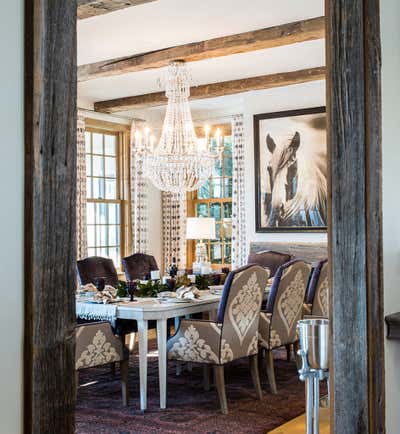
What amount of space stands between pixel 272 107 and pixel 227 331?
4.35 meters

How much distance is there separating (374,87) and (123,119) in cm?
678

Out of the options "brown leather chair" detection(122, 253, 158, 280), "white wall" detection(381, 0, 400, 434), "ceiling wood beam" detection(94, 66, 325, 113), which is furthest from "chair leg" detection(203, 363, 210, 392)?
"ceiling wood beam" detection(94, 66, 325, 113)

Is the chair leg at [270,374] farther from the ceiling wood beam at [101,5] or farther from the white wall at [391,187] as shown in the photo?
the ceiling wood beam at [101,5]

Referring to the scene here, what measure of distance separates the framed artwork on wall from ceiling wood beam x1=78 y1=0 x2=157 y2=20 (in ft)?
12.6

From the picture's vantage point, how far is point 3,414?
1.43 meters

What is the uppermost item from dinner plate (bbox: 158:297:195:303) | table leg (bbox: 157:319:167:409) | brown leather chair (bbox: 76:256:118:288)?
brown leather chair (bbox: 76:256:118:288)

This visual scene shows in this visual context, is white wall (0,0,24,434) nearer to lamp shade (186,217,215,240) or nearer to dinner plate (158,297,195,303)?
dinner plate (158,297,195,303)

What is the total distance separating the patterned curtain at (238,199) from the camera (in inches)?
336

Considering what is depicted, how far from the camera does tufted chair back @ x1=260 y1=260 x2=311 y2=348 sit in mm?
4879

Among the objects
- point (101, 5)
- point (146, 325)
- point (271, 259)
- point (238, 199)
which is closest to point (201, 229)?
point (238, 199)

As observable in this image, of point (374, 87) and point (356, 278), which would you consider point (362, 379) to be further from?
point (374, 87)

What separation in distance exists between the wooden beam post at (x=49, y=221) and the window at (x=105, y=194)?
23.3 feet

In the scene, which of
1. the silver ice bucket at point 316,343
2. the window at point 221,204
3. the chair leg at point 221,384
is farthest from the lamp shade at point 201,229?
the silver ice bucket at point 316,343

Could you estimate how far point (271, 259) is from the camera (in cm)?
721
